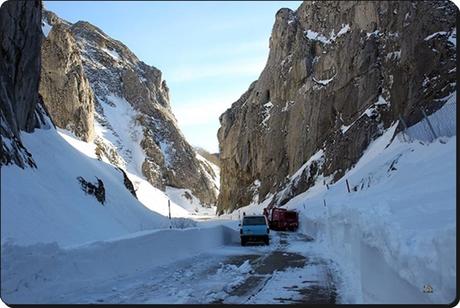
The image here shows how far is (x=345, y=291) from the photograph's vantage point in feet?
31.8

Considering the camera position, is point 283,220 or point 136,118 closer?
point 283,220

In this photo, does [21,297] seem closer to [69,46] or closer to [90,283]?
[90,283]

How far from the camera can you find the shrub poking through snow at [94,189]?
23.0 m

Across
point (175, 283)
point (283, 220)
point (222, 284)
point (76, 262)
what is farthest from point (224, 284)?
point (283, 220)

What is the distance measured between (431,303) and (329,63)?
64821 mm

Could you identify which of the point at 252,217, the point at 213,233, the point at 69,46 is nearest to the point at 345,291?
the point at 213,233

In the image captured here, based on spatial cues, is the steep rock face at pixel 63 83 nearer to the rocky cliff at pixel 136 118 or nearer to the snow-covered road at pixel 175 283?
the rocky cliff at pixel 136 118

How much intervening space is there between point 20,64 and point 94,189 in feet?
23.6

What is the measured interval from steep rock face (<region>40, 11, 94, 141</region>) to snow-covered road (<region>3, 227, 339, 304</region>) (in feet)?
190

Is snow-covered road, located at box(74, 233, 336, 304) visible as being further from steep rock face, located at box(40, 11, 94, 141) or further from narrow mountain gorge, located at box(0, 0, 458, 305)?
steep rock face, located at box(40, 11, 94, 141)

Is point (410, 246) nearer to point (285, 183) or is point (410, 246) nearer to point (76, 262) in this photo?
point (76, 262)

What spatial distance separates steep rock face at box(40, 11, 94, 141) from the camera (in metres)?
68.4

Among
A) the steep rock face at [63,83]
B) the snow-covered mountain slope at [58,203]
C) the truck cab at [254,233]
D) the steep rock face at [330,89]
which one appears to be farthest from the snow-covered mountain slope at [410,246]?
the steep rock face at [63,83]

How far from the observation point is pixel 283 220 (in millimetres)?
37062
